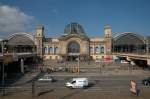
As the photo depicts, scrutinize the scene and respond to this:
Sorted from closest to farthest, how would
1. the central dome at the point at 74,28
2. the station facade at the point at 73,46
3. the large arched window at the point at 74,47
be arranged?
1. the station facade at the point at 73,46
2. the large arched window at the point at 74,47
3. the central dome at the point at 74,28

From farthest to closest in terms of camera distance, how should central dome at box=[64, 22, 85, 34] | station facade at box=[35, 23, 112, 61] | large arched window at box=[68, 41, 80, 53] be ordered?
central dome at box=[64, 22, 85, 34] → large arched window at box=[68, 41, 80, 53] → station facade at box=[35, 23, 112, 61]

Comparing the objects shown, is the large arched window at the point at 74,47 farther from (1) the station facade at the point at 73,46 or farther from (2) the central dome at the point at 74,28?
(2) the central dome at the point at 74,28

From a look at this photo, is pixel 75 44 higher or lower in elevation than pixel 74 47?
higher

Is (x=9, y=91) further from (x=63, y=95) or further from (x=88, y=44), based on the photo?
(x=88, y=44)

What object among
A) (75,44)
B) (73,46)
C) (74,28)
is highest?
(74,28)

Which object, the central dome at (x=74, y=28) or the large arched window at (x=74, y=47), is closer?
the large arched window at (x=74, y=47)

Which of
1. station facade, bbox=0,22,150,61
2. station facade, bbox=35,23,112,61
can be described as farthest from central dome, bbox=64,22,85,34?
station facade, bbox=35,23,112,61

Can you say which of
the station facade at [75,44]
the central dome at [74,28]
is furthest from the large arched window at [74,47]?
the central dome at [74,28]

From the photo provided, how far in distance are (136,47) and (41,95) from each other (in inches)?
4076

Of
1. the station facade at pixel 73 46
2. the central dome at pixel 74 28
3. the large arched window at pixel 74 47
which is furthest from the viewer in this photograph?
the central dome at pixel 74 28

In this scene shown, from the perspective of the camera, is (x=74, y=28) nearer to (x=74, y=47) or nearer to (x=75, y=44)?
(x=75, y=44)

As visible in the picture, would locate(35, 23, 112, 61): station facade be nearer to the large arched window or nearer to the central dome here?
the large arched window

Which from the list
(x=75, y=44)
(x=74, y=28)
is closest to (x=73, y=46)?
(x=75, y=44)

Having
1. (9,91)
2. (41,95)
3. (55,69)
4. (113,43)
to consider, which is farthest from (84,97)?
(113,43)
